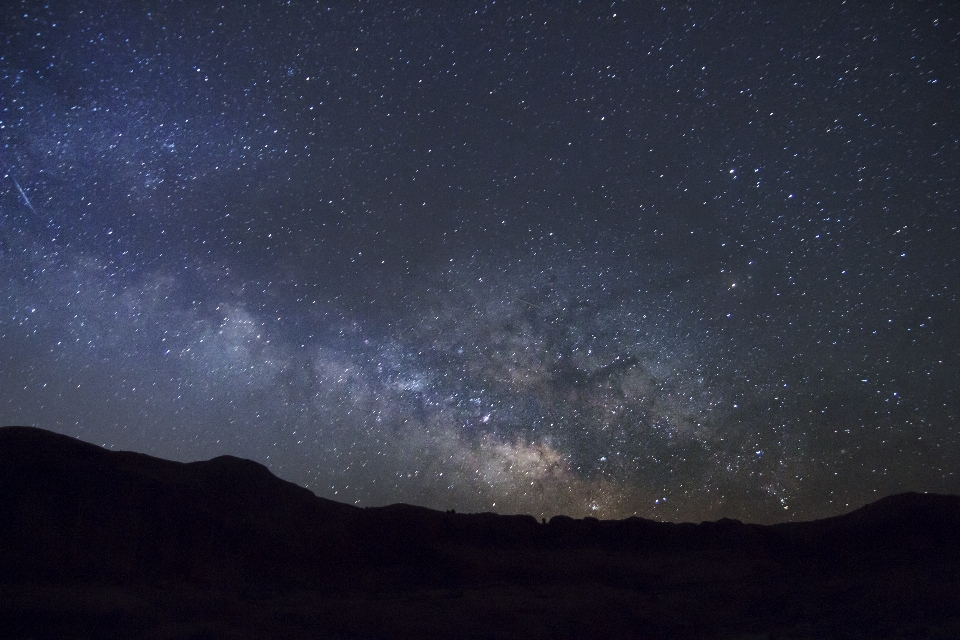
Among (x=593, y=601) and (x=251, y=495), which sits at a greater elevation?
(x=251, y=495)

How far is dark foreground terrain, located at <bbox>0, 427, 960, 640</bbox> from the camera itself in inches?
373

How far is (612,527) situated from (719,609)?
610 cm

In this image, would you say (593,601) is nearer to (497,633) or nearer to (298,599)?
(497,633)

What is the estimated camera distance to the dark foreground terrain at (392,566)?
31.1 feet

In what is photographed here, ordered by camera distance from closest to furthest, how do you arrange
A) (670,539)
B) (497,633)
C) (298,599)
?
(497,633)
(298,599)
(670,539)

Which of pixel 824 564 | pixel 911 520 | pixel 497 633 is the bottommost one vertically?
pixel 497 633

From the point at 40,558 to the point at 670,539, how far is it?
14.8 meters

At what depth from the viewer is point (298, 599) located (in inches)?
431

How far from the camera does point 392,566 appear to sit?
13.3 meters

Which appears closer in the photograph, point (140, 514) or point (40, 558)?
point (40, 558)

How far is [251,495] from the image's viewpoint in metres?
13.8

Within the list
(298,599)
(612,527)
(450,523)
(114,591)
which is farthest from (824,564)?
(114,591)

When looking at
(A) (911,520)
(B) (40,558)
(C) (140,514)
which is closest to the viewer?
(B) (40,558)

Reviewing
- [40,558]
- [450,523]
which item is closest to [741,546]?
[450,523]
